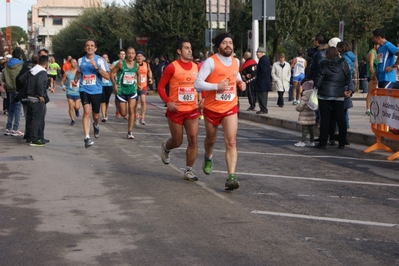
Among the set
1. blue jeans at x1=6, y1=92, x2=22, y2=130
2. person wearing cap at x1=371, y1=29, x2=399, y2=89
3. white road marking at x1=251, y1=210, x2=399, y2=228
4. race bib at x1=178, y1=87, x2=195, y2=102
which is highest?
person wearing cap at x1=371, y1=29, x2=399, y2=89

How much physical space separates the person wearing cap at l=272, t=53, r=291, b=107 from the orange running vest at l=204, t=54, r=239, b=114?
15.1 metres

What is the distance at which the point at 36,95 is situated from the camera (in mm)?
14133

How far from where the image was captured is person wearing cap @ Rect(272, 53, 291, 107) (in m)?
24.1

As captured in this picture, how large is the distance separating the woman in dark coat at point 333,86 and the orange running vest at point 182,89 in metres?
3.91

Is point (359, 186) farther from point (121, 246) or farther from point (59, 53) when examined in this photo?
point (59, 53)

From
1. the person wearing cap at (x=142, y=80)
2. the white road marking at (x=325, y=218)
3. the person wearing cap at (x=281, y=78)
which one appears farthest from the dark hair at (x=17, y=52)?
the white road marking at (x=325, y=218)

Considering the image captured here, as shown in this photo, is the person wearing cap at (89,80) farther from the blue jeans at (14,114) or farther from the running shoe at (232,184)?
the running shoe at (232,184)

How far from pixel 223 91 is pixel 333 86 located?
4.69 metres

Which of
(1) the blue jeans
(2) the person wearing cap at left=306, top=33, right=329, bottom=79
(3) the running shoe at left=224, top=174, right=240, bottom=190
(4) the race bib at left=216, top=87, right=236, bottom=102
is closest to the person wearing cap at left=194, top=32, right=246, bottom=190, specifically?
(4) the race bib at left=216, top=87, right=236, bottom=102

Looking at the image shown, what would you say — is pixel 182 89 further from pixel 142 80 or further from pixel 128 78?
pixel 142 80

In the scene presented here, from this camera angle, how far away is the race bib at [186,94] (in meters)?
9.77

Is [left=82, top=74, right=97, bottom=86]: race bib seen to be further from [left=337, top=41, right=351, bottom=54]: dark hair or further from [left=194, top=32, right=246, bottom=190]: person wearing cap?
[left=194, top=32, right=246, bottom=190]: person wearing cap

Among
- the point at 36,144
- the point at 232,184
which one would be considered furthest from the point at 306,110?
the point at 232,184

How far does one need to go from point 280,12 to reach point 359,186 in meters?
33.2
